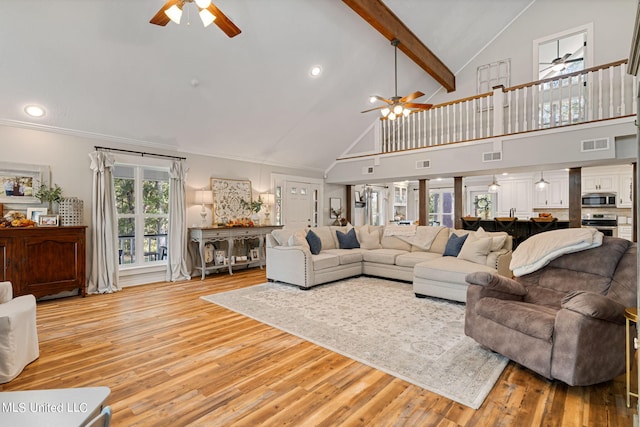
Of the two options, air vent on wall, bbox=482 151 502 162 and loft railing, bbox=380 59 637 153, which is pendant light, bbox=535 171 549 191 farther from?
air vent on wall, bbox=482 151 502 162

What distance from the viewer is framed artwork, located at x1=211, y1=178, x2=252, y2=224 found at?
20.8ft

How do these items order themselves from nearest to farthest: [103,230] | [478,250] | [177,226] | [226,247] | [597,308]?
[597,308], [478,250], [103,230], [177,226], [226,247]

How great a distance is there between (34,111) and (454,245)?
20.7 ft

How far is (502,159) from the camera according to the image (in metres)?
5.82

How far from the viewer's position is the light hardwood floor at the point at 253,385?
6.19 ft

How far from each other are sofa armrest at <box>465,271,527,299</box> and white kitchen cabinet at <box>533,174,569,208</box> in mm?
7593

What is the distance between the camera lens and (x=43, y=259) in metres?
4.09

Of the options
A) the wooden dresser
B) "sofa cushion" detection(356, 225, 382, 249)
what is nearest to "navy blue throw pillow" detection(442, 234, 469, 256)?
"sofa cushion" detection(356, 225, 382, 249)

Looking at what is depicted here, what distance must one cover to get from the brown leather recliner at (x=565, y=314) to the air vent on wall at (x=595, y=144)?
324cm

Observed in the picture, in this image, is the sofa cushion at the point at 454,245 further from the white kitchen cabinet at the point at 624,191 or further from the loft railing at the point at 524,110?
the white kitchen cabinet at the point at 624,191

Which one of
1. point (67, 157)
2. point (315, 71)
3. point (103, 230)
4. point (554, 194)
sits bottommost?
point (103, 230)

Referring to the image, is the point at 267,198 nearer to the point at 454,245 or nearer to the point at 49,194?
the point at 49,194

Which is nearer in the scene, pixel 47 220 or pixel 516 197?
pixel 47 220

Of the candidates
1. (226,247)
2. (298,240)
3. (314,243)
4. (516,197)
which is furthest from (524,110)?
(226,247)
